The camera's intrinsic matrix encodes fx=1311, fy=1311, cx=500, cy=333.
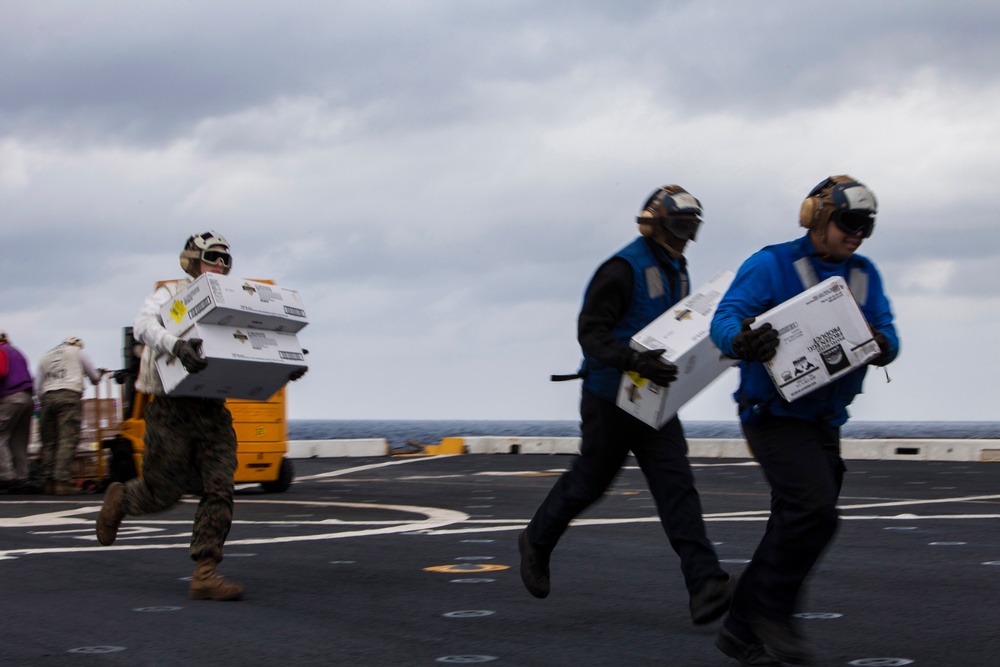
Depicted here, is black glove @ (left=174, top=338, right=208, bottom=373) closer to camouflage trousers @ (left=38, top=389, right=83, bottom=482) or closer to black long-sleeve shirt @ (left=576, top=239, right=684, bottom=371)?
black long-sleeve shirt @ (left=576, top=239, right=684, bottom=371)

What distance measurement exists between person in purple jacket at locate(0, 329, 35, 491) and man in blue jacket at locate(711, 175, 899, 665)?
1174 cm

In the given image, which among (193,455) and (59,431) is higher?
(59,431)

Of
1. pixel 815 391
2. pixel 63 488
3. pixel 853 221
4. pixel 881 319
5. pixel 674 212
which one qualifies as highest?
pixel 674 212

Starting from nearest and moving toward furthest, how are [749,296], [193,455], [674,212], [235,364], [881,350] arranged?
[881,350] → [749,296] → [674,212] → [235,364] → [193,455]

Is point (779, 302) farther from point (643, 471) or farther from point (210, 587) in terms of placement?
point (210, 587)

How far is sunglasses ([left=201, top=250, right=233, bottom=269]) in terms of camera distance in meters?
6.97

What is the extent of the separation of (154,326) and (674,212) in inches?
111

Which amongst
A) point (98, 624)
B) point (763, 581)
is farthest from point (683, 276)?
point (98, 624)

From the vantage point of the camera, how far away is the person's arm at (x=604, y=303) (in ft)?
18.6

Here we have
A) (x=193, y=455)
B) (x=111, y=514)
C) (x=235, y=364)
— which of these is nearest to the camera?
(x=235, y=364)

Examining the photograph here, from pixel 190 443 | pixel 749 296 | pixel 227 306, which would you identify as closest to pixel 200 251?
pixel 227 306

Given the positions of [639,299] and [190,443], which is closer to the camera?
[639,299]

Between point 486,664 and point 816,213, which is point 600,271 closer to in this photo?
point 816,213

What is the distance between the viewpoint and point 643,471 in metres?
5.79
